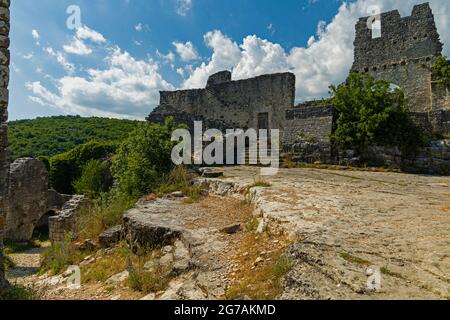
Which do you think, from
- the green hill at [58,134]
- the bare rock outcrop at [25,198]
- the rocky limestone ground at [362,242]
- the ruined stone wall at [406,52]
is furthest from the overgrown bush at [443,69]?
the green hill at [58,134]

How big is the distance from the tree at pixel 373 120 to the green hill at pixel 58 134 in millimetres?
22680

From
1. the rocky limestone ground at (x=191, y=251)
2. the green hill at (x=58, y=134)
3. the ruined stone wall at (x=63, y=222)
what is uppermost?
the green hill at (x=58, y=134)

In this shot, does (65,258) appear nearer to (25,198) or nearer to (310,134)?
(310,134)

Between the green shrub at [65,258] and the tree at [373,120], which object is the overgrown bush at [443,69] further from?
the green shrub at [65,258]

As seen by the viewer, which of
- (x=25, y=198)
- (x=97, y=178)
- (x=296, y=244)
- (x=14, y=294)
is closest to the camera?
(x=296, y=244)

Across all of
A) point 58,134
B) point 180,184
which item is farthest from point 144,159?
point 58,134

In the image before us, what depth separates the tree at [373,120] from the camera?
429 inches

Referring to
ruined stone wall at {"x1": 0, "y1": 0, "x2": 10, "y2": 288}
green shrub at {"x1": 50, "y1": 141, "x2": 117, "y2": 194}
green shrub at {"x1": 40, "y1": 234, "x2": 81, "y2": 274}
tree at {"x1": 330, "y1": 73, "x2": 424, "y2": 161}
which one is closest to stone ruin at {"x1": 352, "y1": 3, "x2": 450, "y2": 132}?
tree at {"x1": 330, "y1": 73, "x2": 424, "y2": 161}

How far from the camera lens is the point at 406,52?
56.4 ft

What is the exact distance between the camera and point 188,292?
2.85 meters

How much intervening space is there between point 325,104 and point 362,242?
34.3 ft

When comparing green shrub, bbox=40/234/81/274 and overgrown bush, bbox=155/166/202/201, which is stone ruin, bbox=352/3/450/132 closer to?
overgrown bush, bbox=155/166/202/201

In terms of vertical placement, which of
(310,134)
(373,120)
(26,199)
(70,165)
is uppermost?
(373,120)
